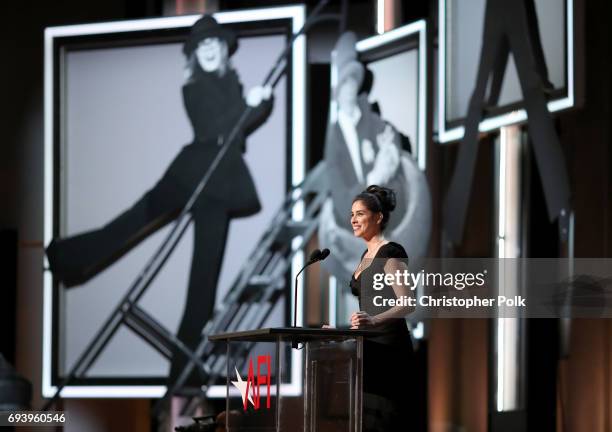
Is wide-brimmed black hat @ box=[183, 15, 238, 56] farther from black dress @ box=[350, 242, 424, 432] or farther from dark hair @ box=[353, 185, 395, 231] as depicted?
black dress @ box=[350, 242, 424, 432]

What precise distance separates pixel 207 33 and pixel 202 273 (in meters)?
1.35

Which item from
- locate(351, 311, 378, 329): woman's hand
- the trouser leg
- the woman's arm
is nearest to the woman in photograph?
the trouser leg

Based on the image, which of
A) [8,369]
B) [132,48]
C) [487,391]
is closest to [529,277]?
[487,391]

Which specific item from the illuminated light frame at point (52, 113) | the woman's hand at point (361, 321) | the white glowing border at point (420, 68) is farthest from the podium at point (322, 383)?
the white glowing border at point (420, 68)

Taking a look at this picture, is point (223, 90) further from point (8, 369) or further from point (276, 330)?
point (276, 330)

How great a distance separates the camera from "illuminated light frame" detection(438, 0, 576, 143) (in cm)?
507

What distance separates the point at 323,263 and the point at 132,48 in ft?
5.54

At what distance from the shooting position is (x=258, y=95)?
577 centimetres

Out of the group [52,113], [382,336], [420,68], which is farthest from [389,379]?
[52,113]

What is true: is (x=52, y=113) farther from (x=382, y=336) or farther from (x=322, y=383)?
(x=322, y=383)

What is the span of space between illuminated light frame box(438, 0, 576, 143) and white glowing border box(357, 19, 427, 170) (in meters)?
0.08

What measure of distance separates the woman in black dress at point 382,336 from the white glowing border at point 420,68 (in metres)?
1.70

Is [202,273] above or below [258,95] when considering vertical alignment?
below

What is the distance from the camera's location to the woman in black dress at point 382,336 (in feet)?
11.4
